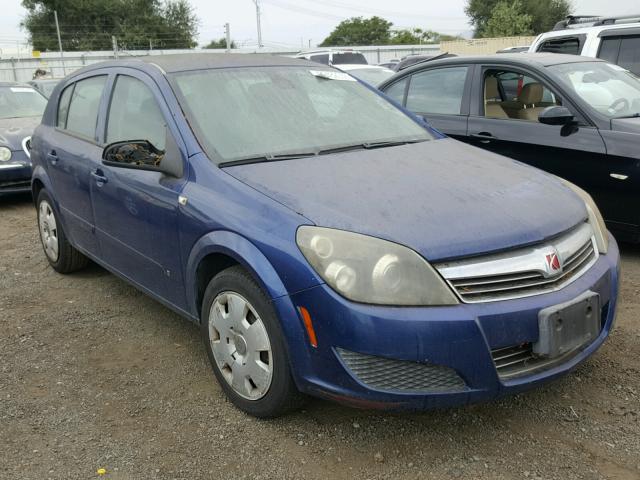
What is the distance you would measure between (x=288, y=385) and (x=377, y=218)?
0.77m

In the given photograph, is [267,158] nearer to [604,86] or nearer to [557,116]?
[557,116]

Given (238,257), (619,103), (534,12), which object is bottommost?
(238,257)

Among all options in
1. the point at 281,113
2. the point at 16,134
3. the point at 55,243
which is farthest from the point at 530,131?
the point at 16,134

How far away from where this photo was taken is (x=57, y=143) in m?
4.47

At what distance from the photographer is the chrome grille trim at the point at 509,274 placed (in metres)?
2.35

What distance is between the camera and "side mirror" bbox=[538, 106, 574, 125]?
473 cm

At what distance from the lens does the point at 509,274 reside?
7.86ft

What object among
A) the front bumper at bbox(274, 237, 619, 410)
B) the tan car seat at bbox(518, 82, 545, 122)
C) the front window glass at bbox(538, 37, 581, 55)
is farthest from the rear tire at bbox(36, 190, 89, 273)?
the front window glass at bbox(538, 37, 581, 55)

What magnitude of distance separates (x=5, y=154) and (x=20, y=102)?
190 cm

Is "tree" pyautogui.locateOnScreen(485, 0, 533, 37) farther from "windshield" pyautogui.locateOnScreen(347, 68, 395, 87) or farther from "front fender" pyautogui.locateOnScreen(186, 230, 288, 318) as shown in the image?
"front fender" pyautogui.locateOnScreen(186, 230, 288, 318)

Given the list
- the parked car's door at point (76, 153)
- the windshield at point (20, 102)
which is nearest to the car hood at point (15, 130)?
the windshield at point (20, 102)

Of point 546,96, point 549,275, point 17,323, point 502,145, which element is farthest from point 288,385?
point 546,96

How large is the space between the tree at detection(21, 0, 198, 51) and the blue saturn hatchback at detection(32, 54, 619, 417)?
55646 millimetres

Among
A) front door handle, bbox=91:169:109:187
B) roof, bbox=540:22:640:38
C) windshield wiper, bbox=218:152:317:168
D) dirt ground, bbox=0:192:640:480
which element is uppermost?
roof, bbox=540:22:640:38
